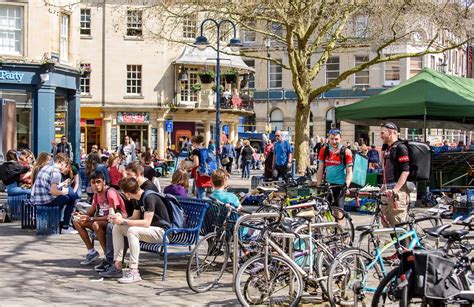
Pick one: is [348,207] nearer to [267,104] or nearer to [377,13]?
[377,13]

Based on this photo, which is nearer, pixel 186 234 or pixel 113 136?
pixel 186 234

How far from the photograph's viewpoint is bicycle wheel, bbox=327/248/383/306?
7891 millimetres

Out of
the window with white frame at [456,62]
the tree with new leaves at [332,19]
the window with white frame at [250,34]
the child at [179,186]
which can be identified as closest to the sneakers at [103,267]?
the child at [179,186]

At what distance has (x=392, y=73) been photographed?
61250mm

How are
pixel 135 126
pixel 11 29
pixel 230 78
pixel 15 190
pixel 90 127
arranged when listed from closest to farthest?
1. pixel 15 190
2. pixel 11 29
3. pixel 90 127
4. pixel 135 126
5. pixel 230 78

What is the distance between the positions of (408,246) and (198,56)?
45386mm

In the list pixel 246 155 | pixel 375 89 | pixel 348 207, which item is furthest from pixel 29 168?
pixel 375 89

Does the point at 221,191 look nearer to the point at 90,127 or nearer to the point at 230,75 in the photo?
the point at 90,127

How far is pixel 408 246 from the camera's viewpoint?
743 cm

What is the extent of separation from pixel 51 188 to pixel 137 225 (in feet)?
14.0

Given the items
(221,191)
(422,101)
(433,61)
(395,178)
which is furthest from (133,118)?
(395,178)

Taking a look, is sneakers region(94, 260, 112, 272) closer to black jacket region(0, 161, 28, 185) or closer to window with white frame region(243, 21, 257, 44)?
black jacket region(0, 161, 28, 185)

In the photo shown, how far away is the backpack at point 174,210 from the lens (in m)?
10.0

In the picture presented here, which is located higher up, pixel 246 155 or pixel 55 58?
pixel 55 58
